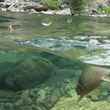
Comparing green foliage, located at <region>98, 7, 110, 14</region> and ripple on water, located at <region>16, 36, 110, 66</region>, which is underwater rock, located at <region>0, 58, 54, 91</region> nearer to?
ripple on water, located at <region>16, 36, 110, 66</region>

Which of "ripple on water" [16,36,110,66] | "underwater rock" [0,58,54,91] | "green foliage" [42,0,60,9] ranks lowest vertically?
"green foliage" [42,0,60,9]

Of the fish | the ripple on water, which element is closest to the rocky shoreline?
the ripple on water

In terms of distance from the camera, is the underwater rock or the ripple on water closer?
the underwater rock

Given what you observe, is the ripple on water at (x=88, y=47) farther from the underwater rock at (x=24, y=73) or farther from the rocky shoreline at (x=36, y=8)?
the rocky shoreline at (x=36, y=8)

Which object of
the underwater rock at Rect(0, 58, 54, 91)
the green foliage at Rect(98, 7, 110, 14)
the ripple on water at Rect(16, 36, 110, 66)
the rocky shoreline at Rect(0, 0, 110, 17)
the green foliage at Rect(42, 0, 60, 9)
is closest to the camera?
the underwater rock at Rect(0, 58, 54, 91)

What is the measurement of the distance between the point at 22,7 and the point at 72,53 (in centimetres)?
4004

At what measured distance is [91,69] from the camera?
10.7m

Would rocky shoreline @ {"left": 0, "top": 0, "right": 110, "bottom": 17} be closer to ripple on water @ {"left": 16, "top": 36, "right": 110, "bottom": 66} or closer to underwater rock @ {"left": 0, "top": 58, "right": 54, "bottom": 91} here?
ripple on water @ {"left": 16, "top": 36, "right": 110, "bottom": 66}

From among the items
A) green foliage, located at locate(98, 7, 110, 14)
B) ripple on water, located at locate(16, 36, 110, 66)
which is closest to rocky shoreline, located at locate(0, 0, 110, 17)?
green foliage, located at locate(98, 7, 110, 14)

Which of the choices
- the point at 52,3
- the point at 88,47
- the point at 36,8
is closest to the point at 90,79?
the point at 88,47

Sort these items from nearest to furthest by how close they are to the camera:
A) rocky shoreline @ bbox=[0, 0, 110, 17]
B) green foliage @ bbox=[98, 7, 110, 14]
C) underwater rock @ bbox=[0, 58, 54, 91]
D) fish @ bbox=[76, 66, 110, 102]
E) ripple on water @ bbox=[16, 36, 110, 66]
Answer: fish @ bbox=[76, 66, 110, 102], underwater rock @ bbox=[0, 58, 54, 91], ripple on water @ bbox=[16, 36, 110, 66], rocky shoreline @ bbox=[0, 0, 110, 17], green foliage @ bbox=[98, 7, 110, 14]

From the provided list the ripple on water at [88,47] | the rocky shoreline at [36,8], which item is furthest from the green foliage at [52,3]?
the ripple on water at [88,47]

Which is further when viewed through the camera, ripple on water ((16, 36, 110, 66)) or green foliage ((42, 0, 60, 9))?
green foliage ((42, 0, 60, 9))

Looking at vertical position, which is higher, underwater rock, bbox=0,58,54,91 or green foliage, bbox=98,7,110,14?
underwater rock, bbox=0,58,54,91
